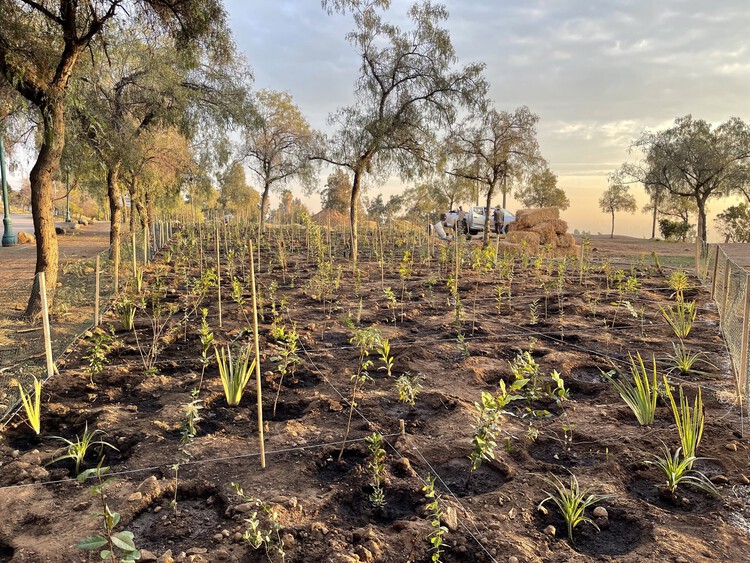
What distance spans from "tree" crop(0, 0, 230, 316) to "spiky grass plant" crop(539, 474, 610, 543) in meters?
6.98

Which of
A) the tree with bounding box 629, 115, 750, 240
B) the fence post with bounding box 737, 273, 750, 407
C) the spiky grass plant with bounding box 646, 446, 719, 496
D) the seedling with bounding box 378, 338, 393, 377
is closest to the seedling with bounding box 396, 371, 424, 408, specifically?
the seedling with bounding box 378, 338, 393, 377

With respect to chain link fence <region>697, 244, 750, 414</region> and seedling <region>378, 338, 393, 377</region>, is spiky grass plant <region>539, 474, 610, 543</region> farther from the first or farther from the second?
chain link fence <region>697, 244, 750, 414</region>

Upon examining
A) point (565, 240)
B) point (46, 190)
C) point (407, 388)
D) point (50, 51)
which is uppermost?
point (50, 51)


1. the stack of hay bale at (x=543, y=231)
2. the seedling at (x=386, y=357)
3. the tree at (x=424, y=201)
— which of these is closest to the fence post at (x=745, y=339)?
the seedling at (x=386, y=357)

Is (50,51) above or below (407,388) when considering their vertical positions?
above

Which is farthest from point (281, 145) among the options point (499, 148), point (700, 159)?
point (700, 159)

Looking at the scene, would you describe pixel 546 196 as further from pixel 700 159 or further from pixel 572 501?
pixel 572 501

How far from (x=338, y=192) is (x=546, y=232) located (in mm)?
26673

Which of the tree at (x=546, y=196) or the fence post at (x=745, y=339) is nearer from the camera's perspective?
the fence post at (x=745, y=339)

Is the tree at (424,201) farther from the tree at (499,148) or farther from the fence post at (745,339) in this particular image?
the fence post at (745,339)

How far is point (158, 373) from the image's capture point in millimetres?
4918

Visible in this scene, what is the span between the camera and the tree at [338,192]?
4203 cm

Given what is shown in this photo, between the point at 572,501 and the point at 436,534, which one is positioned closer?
the point at 436,534

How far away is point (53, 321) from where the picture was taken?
6.71m
